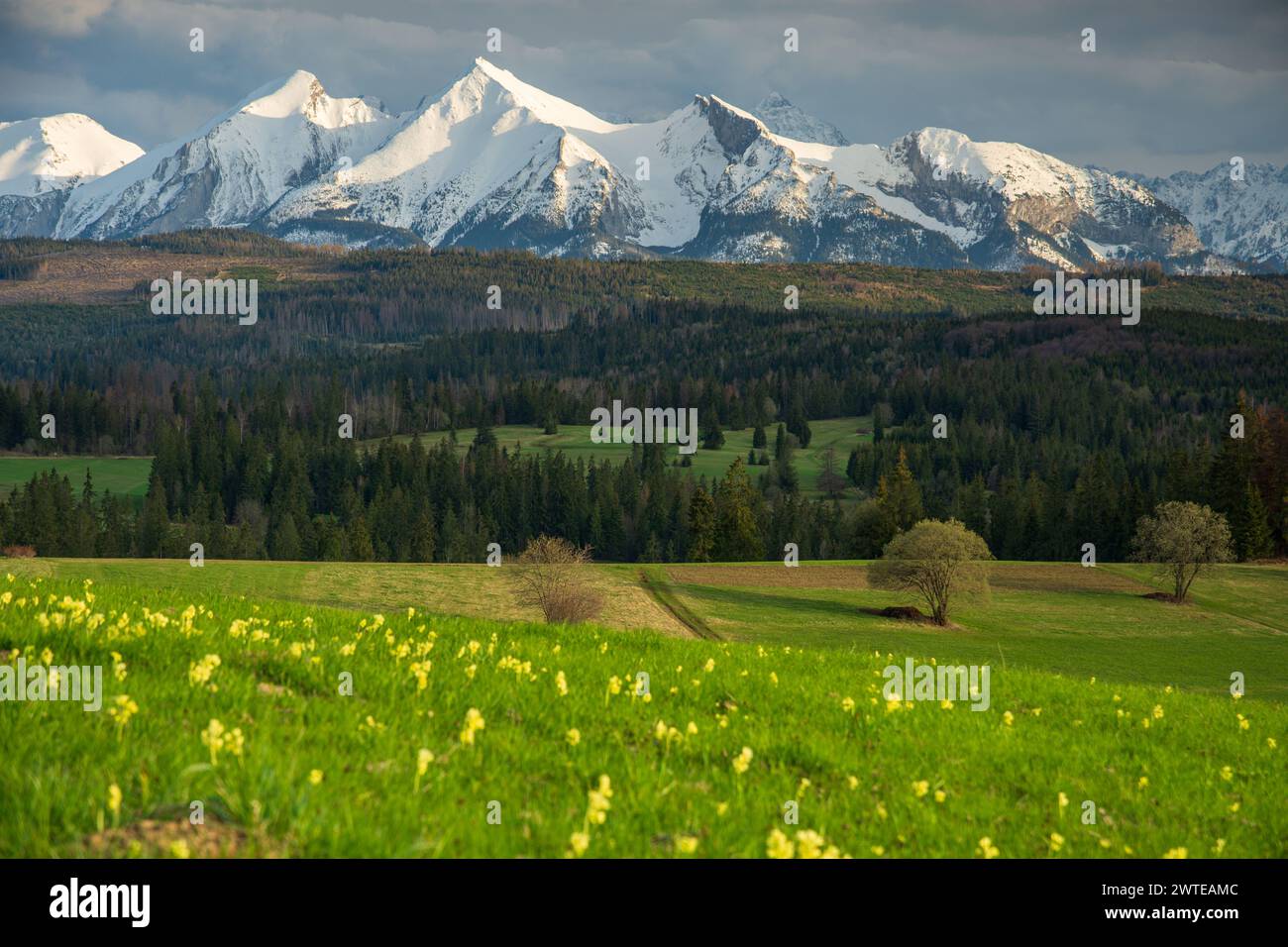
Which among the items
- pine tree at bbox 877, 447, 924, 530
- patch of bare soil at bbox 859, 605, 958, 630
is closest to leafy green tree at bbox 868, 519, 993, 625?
patch of bare soil at bbox 859, 605, 958, 630

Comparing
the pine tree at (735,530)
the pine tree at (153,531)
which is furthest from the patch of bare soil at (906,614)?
the pine tree at (153,531)

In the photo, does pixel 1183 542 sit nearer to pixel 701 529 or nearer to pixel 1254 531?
pixel 1254 531

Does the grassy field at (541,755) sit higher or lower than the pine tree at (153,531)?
higher

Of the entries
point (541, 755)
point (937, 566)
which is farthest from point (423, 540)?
point (541, 755)

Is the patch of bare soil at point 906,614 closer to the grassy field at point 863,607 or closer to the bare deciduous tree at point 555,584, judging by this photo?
the grassy field at point 863,607

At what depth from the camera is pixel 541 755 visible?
30.5ft

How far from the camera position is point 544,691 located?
11531 mm

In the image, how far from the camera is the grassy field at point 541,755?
7.09m

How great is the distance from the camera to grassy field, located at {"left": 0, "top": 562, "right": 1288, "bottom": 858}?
7.09 m
